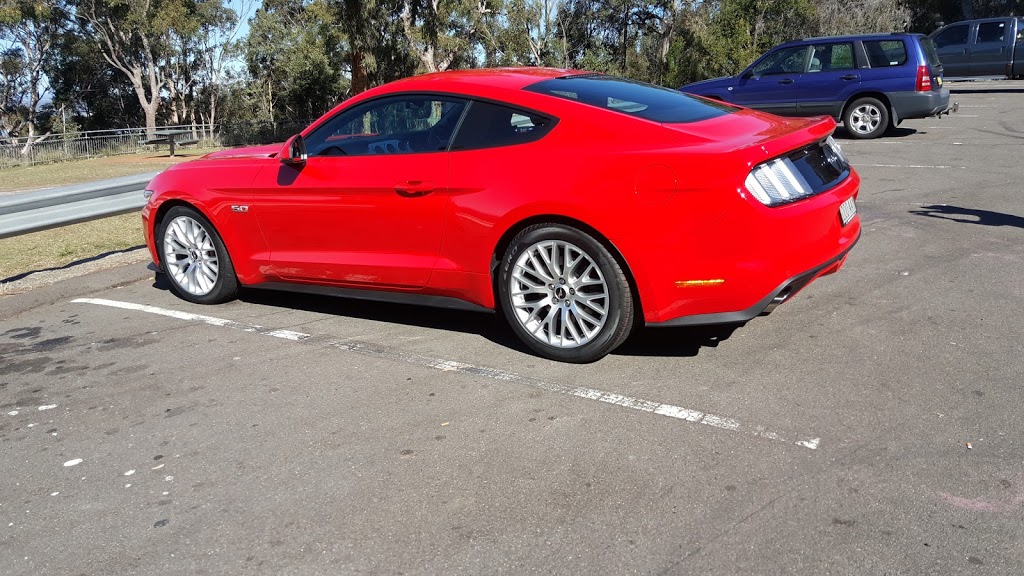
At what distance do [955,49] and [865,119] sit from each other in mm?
12756

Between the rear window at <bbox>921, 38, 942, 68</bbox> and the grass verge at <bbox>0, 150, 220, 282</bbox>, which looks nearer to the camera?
the grass verge at <bbox>0, 150, 220, 282</bbox>

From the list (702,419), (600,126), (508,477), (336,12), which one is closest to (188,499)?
(508,477)

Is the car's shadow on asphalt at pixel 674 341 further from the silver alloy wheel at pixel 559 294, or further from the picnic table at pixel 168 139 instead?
the picnic table at pixel 168 139

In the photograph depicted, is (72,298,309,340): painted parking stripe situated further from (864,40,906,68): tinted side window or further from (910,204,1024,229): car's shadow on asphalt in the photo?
(864,40,906,68): tinted side window

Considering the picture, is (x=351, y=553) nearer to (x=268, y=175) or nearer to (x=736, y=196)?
(x=736, y=196)

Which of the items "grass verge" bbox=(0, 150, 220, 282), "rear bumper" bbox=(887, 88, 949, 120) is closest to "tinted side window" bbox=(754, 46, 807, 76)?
"rear bumper" bbox=(887, 88, 949, 120)

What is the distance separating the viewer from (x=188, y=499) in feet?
11.7

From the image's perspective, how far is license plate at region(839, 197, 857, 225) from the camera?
4715 mm

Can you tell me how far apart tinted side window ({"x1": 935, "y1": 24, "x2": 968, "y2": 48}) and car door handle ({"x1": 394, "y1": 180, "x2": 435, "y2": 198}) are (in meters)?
24.7

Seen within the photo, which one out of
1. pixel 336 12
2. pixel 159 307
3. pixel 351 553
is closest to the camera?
pixel 351 553

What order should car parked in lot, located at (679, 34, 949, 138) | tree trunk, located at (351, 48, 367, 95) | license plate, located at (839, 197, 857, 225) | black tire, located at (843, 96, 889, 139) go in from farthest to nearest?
tree trunk, located at (351, 48, 367, 95)
black tire, located at (843, 96, 889, 139)
car parked in lot, located at (679, 34, 949, 138)
license plate, located at (839, 197, 857, 225)

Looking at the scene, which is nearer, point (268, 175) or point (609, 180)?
point (609, 180)

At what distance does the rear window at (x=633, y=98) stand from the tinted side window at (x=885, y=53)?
34.7 feet

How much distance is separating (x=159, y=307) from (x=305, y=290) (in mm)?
1476
